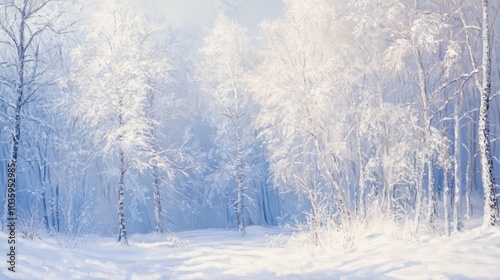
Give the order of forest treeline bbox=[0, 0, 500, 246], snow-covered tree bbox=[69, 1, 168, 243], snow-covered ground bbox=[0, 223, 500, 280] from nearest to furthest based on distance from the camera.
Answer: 1. snow-covered ground bbox=[0, 223, 500, 280]
2. forest treeline bbox=[0, 0, 500, 246]
3. snow-covered tree bbox=[69, 1, 168, 243]

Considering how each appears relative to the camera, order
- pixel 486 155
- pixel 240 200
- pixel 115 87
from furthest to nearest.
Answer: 1. pixel 240 200
2. pixel 115 87
3. pixel 486 155

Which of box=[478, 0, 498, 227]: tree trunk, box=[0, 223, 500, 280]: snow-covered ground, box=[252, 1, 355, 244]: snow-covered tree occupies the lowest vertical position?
box=[0, 223, 500, 280]: snow-covered ground

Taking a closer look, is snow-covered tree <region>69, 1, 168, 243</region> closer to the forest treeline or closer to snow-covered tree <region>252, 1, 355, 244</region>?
the forest treeline

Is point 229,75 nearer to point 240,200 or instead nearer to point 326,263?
point 240,200

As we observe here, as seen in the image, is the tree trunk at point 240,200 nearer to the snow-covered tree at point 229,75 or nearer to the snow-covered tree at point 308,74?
the snow-covered tree at point 229,75

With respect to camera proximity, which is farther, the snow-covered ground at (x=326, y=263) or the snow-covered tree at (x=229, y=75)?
the snow-covered tree at (x=229, y=75)

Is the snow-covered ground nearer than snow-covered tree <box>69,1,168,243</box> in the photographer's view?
Yes

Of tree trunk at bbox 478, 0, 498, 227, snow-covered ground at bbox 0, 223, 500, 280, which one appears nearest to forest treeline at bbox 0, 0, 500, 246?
tree trunk at bbox 478, 0, 498, 227

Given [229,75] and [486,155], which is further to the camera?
[229,75]

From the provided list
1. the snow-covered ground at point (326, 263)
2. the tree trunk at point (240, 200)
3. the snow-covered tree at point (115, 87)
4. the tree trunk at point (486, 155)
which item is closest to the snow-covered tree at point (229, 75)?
the tree trunk at point (240, 200)

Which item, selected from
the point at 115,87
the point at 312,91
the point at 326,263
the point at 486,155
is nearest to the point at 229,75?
the point at 115,87

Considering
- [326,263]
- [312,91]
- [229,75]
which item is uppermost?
[229,75]

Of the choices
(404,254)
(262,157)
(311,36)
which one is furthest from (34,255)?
(262,157)

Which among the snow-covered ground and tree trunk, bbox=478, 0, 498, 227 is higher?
tree trunk, bbox=478, 0, 498, 227
